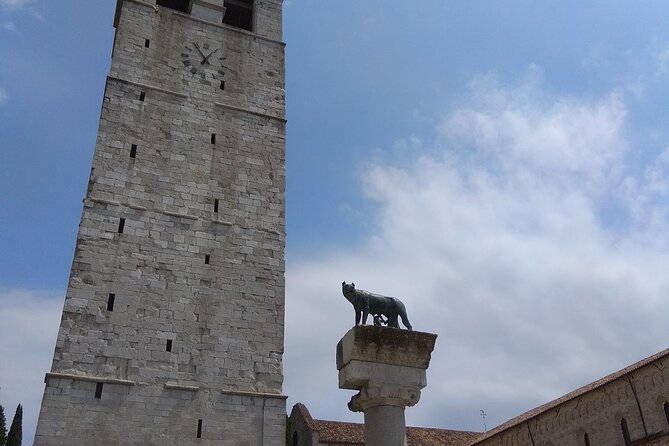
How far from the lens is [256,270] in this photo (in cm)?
1405

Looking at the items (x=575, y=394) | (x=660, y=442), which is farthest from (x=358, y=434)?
(x=660, y=442)

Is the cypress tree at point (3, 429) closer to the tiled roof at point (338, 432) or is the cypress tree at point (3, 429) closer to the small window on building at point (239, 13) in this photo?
A: the tiled roof at point (338, 432)

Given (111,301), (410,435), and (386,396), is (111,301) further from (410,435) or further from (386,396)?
(410,435)

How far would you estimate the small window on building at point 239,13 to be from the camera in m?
19.4

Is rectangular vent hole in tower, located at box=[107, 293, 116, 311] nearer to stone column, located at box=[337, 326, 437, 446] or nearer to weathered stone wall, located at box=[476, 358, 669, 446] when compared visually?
stone column, located at box=[337, 326, 437, 446]

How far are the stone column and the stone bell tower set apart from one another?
24.9 feet

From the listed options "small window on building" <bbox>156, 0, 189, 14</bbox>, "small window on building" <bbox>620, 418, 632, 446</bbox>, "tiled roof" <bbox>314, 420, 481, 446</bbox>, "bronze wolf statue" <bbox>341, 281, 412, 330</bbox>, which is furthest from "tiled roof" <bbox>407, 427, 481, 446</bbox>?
"bronze wolf statue" <bbox>341, 281, 412, 330</bbox>

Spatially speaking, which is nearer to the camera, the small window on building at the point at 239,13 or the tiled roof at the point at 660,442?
the tiled roof at the point at 660,442

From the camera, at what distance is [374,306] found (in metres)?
5.77

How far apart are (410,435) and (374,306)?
70.0 feet

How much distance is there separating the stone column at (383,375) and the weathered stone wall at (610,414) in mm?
14262

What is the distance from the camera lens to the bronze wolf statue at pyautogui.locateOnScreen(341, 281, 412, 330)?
18.9 feet

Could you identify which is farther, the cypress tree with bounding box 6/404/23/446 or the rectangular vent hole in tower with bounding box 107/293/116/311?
the cypress tree with bounding box 6/404/23/446

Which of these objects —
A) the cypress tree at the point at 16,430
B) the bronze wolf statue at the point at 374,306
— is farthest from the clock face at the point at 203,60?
the cypress tree at the point at 16,430
